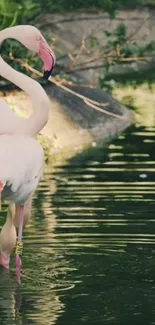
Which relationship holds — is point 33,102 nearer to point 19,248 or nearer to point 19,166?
point 19,166

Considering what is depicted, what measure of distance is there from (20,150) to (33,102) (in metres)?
0.51

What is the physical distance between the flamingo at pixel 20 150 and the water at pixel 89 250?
0.83 feet

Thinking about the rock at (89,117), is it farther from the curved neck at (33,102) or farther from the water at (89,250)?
the curved neck at (33,102)

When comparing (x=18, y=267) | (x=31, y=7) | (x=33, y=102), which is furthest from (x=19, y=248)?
(x=31, y=7)

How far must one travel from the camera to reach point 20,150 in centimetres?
687

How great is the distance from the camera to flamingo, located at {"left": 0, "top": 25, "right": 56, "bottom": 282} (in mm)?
6789

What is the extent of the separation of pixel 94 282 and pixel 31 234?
137 centimetres

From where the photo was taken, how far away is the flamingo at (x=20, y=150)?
6789 millimetres

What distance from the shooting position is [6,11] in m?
13.1

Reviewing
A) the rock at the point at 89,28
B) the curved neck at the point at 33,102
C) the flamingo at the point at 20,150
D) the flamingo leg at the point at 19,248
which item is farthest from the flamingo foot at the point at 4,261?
the rock at the point at 89,28

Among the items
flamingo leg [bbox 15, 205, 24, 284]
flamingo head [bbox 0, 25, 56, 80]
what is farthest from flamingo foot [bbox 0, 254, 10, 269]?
flamingo head [bbox 0, 25, 56, 80]

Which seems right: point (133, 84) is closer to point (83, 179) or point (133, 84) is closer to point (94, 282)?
point (83, 179)

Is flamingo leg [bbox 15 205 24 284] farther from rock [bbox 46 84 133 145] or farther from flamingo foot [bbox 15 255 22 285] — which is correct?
rock [bbox 46 84 133 145]

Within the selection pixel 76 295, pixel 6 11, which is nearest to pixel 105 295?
pixel 76 295
